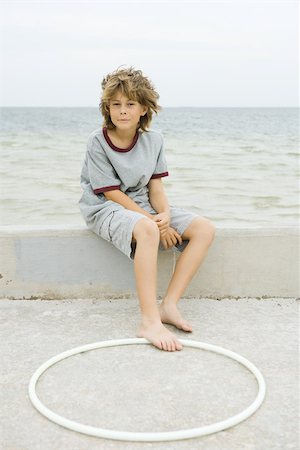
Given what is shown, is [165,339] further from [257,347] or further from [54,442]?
[54,442]

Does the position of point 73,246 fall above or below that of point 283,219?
above

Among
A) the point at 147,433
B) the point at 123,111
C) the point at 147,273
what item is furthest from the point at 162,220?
the point at 147,433

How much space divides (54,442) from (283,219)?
653 cm

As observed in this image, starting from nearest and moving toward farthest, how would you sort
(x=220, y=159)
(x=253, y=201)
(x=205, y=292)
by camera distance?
(x=205, y=292) → (x=253, y=201) → (x=220, y=159)

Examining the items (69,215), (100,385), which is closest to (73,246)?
(100,385)

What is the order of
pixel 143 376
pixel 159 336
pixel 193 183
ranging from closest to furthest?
pixel 143 376, pixel 159 336, pixel 193 183

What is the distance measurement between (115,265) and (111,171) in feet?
1.75

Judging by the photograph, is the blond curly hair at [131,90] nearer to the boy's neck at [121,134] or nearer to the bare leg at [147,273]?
the boy's neck at [121,134]

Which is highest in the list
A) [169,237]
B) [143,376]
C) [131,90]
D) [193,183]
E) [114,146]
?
[131,90]

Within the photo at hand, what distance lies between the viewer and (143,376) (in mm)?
2482

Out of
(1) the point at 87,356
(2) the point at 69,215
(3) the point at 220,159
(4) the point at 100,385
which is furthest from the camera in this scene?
(3) the point at 220,159

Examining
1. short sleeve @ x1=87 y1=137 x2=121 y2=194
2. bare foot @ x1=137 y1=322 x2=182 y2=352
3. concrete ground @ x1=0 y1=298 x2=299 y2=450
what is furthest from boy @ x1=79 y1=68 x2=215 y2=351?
concrete ground @ x1=0 y1=298 x2=299 y2=450

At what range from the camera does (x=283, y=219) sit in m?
8.14

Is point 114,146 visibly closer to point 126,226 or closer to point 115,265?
point 126,226
